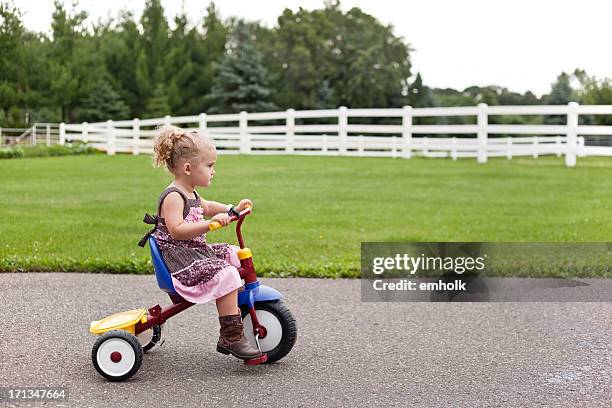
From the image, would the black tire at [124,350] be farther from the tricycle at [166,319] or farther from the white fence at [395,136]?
the white fence at [395,136]

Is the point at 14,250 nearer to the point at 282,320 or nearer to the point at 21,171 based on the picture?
the point at 282,320

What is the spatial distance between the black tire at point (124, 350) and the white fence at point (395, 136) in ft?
41.1

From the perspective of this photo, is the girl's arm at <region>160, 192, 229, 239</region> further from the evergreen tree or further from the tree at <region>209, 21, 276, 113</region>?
the tree at <region>209, 21, 276, 113</region>

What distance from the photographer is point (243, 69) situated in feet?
108

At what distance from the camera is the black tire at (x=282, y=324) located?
4129mm

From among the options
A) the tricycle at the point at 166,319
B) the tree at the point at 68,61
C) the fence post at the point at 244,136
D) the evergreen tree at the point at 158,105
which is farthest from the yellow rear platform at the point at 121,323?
the evergreen tree at the point at 158,105

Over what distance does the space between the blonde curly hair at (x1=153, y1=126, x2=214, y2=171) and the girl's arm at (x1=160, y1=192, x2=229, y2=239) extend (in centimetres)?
18

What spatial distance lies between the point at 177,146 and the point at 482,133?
1376 cm

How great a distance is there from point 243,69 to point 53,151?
13056mm

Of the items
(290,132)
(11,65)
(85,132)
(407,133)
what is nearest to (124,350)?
(407,133)

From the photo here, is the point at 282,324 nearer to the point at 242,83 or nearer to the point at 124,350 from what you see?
the point at 124,350

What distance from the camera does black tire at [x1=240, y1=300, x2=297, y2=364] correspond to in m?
4.13

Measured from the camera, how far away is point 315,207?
10.6m

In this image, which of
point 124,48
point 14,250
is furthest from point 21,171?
point 124,48
